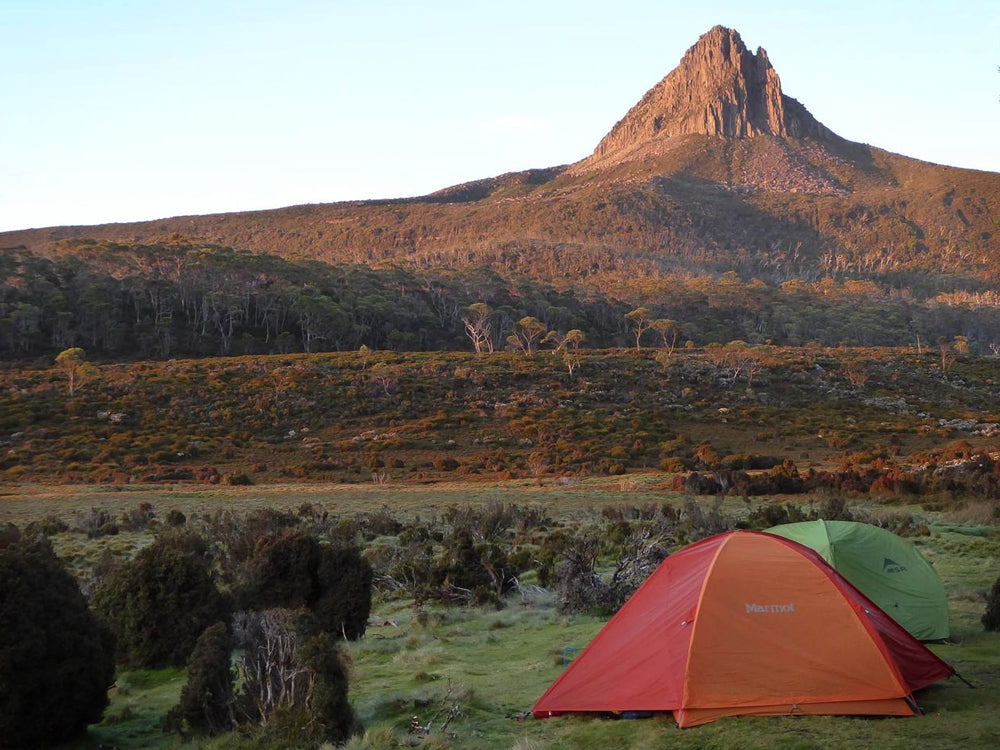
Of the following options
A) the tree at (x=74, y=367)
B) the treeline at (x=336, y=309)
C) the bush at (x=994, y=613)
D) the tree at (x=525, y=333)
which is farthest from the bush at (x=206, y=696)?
the treeline at (x=336, y=309)

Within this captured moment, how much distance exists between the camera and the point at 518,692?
8.45 metres

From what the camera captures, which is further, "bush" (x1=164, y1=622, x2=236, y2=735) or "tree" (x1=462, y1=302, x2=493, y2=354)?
"tree" (x1=462, y1=302, x2=493, y2=354)

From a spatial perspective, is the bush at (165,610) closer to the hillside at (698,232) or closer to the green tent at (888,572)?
the green tent at (888,572)

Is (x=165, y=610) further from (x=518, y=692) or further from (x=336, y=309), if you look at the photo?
(x=336, y=309)

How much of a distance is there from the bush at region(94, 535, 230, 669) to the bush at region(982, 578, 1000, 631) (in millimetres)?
8666

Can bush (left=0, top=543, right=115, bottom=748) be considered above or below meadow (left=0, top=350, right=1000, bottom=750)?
above

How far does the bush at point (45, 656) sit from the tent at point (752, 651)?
3.76 m

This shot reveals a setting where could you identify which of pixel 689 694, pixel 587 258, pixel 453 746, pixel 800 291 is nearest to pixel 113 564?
pixel 453 746

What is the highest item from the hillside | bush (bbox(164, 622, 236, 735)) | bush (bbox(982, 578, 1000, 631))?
the hillside

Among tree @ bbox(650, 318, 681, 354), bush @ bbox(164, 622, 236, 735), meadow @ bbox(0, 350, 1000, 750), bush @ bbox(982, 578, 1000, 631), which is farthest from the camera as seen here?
tree @ bbox(650, 318, 681, 354)

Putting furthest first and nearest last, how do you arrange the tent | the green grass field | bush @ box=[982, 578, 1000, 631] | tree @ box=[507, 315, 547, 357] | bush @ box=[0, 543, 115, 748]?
tree @ box=[507, 315, 547, 357] → bush @ box=[982, 578, 1000, 631] → the tent → bush @ box=[0, 543, 115, 748] → the green grass field

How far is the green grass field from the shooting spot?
6613 mm

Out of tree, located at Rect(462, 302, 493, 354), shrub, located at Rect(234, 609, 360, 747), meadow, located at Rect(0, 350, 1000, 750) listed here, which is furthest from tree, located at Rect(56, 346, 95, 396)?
shrub, located at Rect(234, 609, 360, 747)

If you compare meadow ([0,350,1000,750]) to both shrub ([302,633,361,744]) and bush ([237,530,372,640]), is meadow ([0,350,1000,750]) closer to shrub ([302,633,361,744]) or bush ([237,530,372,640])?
shrub ([302,633,361,744])
